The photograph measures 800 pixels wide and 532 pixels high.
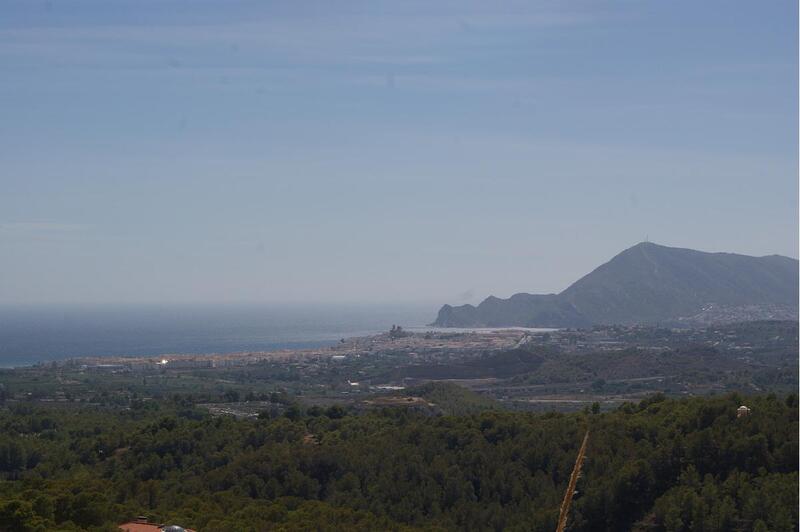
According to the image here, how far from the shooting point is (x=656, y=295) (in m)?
146

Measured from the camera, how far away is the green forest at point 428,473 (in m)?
17.2

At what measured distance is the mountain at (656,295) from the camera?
5468 inches

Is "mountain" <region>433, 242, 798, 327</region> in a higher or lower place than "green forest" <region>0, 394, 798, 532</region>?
higher

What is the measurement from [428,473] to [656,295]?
426 feet

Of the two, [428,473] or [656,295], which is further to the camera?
[656,295]

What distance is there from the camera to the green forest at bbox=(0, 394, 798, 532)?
1719 cm

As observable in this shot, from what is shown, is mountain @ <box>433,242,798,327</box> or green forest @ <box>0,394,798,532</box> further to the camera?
mountain @ <box>433,242,798,327</box>

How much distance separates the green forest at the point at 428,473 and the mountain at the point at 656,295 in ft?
364

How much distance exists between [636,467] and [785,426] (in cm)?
346

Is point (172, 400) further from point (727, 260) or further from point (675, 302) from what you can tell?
point (727, 260)

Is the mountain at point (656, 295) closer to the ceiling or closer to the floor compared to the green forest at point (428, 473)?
closer to the ceiling

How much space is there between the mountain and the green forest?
11099 centimetres

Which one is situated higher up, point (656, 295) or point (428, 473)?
point (656, 295)

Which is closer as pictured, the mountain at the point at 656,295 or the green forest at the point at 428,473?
the green forest at the point at 428,473
